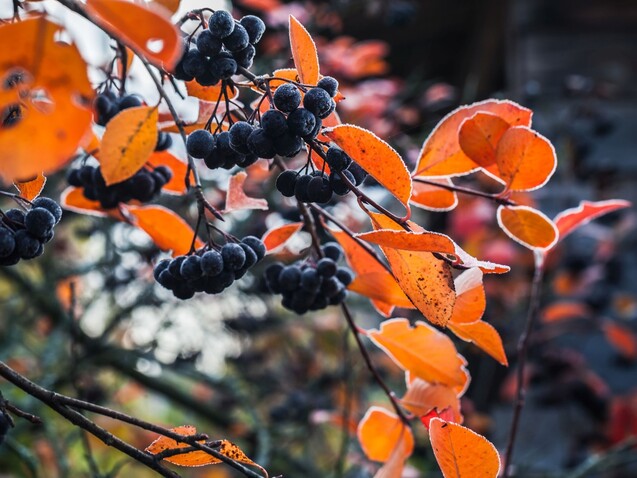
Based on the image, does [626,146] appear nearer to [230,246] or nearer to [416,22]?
[416,22]

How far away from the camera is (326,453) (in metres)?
3.15

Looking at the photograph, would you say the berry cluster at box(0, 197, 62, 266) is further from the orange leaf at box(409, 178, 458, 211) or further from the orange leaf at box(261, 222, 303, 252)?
the orange leaf at box(409, 178, 458, 211)

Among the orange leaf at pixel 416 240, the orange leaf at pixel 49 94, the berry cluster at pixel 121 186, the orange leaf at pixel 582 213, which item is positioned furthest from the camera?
the orange leaf at pixel 582 213

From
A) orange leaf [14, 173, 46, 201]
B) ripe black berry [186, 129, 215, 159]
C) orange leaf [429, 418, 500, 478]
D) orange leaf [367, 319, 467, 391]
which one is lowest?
orange leaf [367, 319, 467, 391]

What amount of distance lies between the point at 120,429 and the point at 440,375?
204 cm

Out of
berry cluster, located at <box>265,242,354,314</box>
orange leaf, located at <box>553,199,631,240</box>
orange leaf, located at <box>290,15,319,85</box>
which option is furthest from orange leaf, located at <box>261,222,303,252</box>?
orange leaf, located at <box>553,199,631,240</box>

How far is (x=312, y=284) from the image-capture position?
0.76 m

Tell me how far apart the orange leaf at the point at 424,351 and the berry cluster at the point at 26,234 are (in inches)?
15.0

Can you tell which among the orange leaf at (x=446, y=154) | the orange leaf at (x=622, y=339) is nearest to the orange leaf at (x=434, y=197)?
the orange leaf at (x=446, y=154)

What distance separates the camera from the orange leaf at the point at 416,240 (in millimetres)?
556

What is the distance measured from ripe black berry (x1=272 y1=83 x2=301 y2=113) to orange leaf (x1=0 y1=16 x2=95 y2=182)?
0.18m

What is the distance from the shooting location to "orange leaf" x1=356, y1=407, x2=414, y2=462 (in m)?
0.88

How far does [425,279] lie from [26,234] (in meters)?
0.35

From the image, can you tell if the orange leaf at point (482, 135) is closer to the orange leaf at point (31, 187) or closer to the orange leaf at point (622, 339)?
the orange leaf at point (31, 187)
